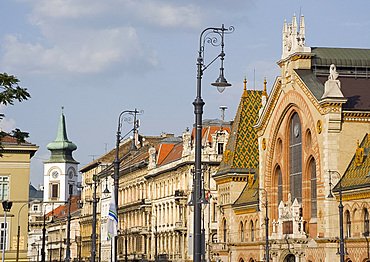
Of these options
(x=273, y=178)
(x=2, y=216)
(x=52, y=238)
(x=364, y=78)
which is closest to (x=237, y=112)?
(x=273, y=178)

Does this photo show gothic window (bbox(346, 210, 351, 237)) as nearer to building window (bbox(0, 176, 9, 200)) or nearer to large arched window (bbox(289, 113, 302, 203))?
large arched window (bbox(289, 113, 302, 203))

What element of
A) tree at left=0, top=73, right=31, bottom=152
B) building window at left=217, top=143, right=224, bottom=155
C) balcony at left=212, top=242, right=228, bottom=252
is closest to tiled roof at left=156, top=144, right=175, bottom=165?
building window at left=217, top=143, right=224, bottom=155

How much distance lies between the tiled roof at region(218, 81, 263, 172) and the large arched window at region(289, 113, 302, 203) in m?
13.0

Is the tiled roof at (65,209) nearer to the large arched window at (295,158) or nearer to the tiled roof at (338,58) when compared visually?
the large arched window at (295,158)

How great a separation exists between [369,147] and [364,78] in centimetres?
927

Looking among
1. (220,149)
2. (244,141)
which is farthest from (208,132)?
(244,141)

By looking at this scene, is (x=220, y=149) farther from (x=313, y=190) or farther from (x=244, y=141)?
(x=313, y=190)

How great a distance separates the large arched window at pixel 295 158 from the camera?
6906 centimetres

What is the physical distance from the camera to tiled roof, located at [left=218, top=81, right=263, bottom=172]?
276 feet

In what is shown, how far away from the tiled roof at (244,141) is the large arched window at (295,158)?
1300 centimetres

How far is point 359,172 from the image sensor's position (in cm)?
6031

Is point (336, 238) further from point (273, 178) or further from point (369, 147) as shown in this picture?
point (273, 178)

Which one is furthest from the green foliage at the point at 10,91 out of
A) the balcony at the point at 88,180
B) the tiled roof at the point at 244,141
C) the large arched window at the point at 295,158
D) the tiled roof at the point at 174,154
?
the balcony at the point at 88,180

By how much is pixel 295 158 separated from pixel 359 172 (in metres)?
10.4
